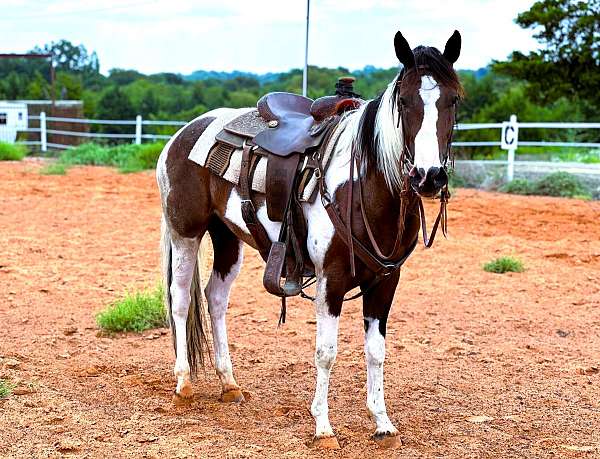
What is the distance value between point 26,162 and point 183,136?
1617 centimetres

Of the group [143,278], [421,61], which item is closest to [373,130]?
[421,61]

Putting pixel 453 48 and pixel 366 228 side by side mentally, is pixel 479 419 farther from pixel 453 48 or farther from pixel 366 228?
pixel 453 48

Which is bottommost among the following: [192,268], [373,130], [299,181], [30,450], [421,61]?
[30,450]

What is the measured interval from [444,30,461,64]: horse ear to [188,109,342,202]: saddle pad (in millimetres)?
728

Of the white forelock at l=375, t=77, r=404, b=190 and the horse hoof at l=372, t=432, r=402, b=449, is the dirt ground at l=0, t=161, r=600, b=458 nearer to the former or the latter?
the horse hoof at l=372, t=432, r=402, b=449

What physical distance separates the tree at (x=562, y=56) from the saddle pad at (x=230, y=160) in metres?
16.7

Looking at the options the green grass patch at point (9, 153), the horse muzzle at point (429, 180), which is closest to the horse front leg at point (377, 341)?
the horse muzzle at point (429, 180)

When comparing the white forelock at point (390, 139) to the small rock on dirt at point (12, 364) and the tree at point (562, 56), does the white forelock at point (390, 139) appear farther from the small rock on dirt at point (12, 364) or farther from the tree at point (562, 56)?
the tree at point (562, 56)

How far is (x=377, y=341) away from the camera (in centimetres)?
427

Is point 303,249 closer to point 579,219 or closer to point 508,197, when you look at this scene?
point 579,219

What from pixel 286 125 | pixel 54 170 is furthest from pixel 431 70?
pixel 54 170

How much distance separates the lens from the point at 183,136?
5035mm

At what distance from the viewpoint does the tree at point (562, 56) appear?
19938mm

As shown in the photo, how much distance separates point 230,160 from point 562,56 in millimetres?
17475
